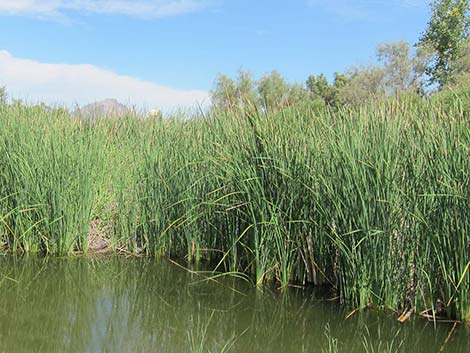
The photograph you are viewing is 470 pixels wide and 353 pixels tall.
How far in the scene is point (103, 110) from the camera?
8547mm

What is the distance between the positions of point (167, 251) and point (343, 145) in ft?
7.69

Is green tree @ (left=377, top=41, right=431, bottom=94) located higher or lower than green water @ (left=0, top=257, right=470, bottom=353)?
higher

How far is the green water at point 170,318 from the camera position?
3207 mm

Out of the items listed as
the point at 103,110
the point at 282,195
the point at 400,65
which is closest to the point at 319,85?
the point at 400,65

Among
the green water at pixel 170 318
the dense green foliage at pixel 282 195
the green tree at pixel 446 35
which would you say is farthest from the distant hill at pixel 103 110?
the green tree at pixel 446 35

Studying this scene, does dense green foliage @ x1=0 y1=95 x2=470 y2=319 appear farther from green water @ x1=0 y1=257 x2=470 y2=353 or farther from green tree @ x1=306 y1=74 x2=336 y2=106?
green tree @ x1=306 y1=74 x2=336 y2=106

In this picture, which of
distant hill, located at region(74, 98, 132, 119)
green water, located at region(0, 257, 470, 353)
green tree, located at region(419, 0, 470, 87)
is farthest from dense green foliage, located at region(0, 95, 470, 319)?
green tree, located at region(419, 0, 470, 87)

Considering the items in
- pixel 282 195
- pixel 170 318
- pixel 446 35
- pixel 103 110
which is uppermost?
pixel 446 35

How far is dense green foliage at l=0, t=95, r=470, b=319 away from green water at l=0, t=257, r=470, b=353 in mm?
260

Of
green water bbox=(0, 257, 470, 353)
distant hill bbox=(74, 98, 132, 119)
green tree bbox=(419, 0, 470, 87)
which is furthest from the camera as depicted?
green tree bbox=(419, 0, 470, 87)

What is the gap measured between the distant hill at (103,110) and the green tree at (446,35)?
64.4ft

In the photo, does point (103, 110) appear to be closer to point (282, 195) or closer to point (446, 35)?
point (282, 195)

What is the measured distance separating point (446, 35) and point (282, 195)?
82.3 feet

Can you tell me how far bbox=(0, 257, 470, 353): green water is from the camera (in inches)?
126
